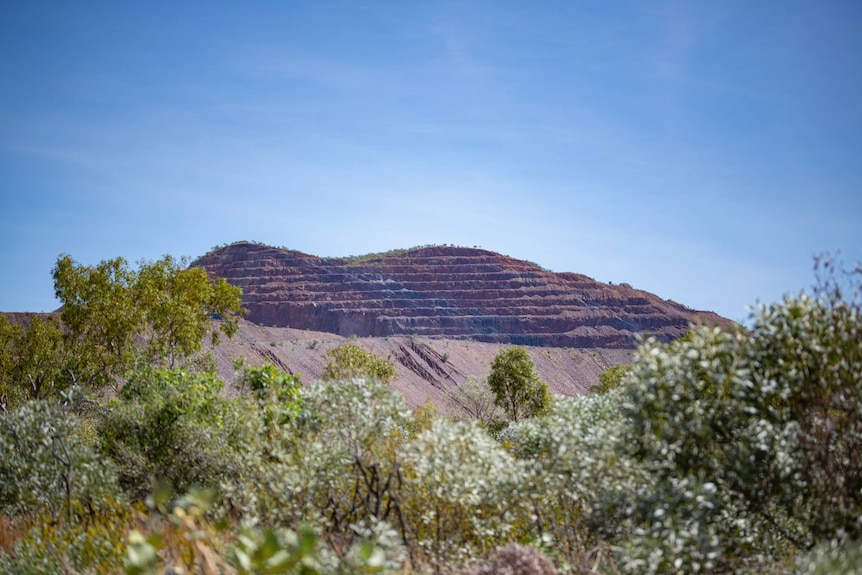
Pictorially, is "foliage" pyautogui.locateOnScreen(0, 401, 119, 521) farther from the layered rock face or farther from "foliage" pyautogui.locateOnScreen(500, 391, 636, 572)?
the layered rock face

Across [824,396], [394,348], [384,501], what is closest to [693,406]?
[824,396]

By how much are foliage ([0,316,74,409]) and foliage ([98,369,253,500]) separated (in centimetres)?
2284

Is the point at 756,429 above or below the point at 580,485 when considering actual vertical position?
above

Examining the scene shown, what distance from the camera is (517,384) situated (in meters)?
45.3

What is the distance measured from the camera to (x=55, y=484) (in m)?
12.9

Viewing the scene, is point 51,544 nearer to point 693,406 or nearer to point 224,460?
point 224,460

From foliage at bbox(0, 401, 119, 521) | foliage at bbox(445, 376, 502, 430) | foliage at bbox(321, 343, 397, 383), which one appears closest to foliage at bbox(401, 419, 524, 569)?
foliage at bbox(0, 401, 119, 521)

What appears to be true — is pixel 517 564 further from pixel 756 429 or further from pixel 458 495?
pixel 756 429

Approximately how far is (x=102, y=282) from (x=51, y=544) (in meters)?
22.9

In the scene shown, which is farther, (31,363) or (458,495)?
(31,363)

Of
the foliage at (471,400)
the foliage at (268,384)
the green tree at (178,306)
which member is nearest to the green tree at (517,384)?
the foliage at (471,400)

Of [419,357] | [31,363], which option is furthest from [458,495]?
[419,357]

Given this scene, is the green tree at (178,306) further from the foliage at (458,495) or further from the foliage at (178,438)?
the foliage at (458,495)

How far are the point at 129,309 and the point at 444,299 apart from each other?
5014 inches
